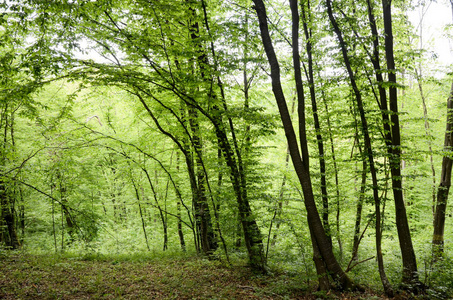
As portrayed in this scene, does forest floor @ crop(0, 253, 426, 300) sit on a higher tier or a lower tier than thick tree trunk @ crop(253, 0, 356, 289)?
lower

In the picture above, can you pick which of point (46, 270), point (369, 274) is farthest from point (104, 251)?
point (369, 274)

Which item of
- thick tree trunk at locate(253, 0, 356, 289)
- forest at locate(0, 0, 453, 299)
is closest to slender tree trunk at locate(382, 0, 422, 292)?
forest at locate(0, 0, 453, 299)

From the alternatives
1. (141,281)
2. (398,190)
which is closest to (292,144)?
(398,190)

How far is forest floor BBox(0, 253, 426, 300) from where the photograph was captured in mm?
5695

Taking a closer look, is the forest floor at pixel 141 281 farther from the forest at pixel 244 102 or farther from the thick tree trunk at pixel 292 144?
the thick tree trunk at pixel 292 144

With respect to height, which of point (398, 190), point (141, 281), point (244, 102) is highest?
point (244, 102)

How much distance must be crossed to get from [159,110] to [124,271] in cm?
501

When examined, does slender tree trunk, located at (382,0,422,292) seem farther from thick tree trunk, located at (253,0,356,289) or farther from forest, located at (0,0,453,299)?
thick tree trunk, located at (253,0,356,289)

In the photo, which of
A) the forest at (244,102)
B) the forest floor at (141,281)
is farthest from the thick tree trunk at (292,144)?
the forest floor at (141,281)

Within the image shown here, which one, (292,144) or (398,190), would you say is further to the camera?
(398,190)

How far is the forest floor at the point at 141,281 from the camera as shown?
18.7ft

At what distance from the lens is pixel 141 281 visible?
676cm

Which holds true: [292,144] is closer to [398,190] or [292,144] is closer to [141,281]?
[398,190]

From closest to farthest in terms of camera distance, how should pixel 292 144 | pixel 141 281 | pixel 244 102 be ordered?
1. pixel 292 144
2. pixel 141 281
3. pixel 244 102
